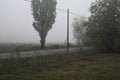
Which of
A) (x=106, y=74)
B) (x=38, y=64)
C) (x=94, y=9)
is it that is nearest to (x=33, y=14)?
(x=94, y=9)

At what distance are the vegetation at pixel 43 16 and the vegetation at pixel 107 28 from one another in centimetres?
797

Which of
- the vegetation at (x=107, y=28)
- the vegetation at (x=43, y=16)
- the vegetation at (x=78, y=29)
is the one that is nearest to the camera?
the vegetation at (x=107, y=28)

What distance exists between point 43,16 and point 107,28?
10975mm

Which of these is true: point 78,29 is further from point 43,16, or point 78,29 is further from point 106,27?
point 106,27

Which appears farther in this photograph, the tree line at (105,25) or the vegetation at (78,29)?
the vegetation at (78,29)

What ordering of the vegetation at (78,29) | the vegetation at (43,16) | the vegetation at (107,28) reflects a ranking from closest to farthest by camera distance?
the vegetation at (107,28) → the vegetation at (43,16) → the vegetation at (78,29)

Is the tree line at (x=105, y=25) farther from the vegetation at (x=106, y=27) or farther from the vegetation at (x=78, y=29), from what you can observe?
the vegetation at (x=78, y=29)

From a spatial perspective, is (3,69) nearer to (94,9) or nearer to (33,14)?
(94,9)

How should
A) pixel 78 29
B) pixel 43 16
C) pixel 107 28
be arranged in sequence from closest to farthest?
pixel 107 28, pixel 43 16, pixel 78 29

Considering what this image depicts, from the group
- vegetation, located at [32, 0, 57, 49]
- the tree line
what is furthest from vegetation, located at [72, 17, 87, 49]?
the tree line

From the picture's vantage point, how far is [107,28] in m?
26.1

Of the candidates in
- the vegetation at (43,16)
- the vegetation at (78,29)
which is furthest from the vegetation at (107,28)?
the vegetation at (78,29)

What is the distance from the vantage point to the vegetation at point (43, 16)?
31.8 metres

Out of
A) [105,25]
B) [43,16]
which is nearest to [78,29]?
[43,16]
